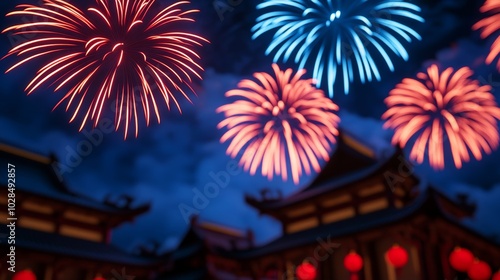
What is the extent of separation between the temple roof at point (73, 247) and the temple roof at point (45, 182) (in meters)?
1.46

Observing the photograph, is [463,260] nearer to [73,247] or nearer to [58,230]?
[73,247]

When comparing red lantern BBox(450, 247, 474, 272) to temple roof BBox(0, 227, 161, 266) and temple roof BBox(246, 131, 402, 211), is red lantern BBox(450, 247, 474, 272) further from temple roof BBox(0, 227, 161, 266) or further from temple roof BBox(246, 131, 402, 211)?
temple roof BBox(0, 227, 161, 266)

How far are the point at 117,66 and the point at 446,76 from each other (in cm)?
1294

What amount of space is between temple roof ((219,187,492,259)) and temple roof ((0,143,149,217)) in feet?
17.6

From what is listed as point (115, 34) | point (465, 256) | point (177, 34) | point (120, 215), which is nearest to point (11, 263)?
point (120, 215)

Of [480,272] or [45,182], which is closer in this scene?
[480,272]

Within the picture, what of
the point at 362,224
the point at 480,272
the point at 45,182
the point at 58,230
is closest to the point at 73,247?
the point at 58,230

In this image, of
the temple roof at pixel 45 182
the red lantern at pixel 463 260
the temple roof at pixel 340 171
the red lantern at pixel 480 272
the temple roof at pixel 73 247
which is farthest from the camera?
the temple roof at pixel 45 182

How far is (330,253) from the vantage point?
679 inches

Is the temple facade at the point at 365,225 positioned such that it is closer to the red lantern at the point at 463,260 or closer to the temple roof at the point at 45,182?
the red lantern at the point at 463,260

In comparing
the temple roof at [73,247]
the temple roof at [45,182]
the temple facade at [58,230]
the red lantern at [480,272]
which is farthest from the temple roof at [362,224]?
the temple roof at [45,182]

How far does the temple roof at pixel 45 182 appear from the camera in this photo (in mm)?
18969

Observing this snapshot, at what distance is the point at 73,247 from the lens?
17.5 metres

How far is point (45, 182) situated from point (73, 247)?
471 cm
